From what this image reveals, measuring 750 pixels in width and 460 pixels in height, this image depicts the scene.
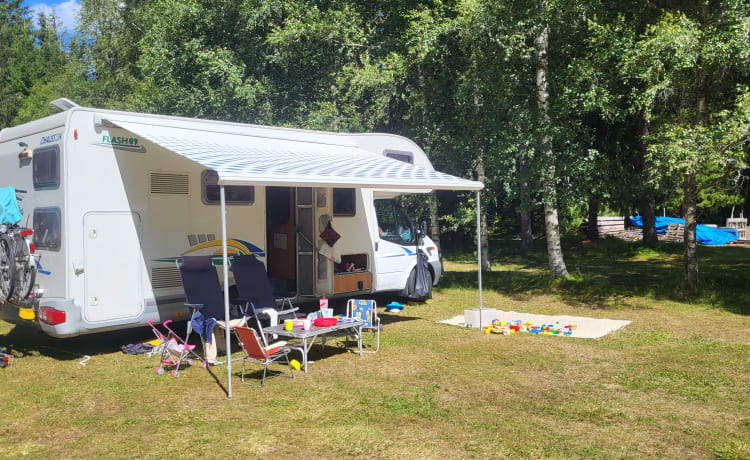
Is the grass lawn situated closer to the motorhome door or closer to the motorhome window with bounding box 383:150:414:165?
the motorhome door

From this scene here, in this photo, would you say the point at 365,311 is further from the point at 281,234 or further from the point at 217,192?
the point at 281,234

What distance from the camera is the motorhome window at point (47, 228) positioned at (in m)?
6.73

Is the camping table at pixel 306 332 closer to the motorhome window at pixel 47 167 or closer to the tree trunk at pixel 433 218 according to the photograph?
the motorhome window at pixel 47 167

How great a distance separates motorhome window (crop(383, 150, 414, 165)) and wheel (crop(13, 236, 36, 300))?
17.8 ft

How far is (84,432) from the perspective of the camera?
4.89m

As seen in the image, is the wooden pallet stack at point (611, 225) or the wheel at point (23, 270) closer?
the wheel at point (23, 270)

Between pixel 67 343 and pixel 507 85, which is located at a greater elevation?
pixel 507 85

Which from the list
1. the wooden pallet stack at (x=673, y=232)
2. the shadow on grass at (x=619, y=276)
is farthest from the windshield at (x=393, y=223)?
the wooden pallet stack at (x=673, y=232)

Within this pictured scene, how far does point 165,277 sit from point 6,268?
174 centimetres

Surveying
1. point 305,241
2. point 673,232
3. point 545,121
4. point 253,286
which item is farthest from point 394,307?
point 673,232

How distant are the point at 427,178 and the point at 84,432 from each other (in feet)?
15.8

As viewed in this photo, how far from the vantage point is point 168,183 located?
748 cm

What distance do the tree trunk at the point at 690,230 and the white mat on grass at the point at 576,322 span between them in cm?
243

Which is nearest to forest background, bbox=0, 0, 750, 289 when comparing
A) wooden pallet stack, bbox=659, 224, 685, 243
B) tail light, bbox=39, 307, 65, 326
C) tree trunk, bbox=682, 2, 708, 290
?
tree trunk, bbox=682, 2, 708, 290
